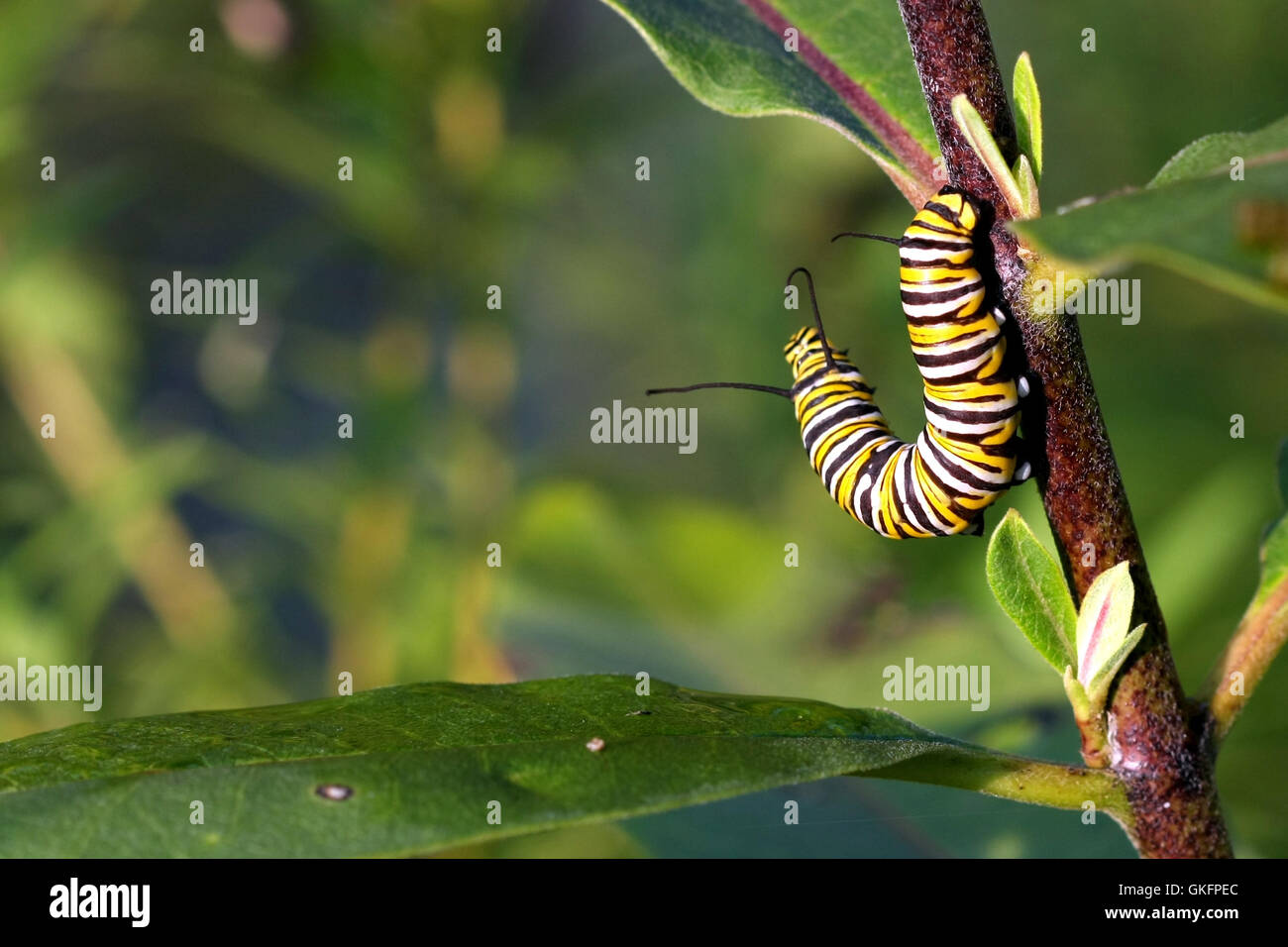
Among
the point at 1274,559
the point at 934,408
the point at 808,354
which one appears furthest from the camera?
the point at 808,354

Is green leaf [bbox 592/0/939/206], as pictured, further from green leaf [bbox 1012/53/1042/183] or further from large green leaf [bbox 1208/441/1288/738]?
large green leaf [bbox 1208/441/1288/738]

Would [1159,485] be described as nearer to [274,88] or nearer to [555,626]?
[555,626]

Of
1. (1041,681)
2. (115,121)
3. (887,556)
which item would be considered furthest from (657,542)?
(115,121)

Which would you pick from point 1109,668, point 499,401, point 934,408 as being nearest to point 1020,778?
point 1109,668

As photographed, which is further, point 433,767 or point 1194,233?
point 433,767

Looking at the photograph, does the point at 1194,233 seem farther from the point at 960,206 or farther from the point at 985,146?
the point at 960,206
